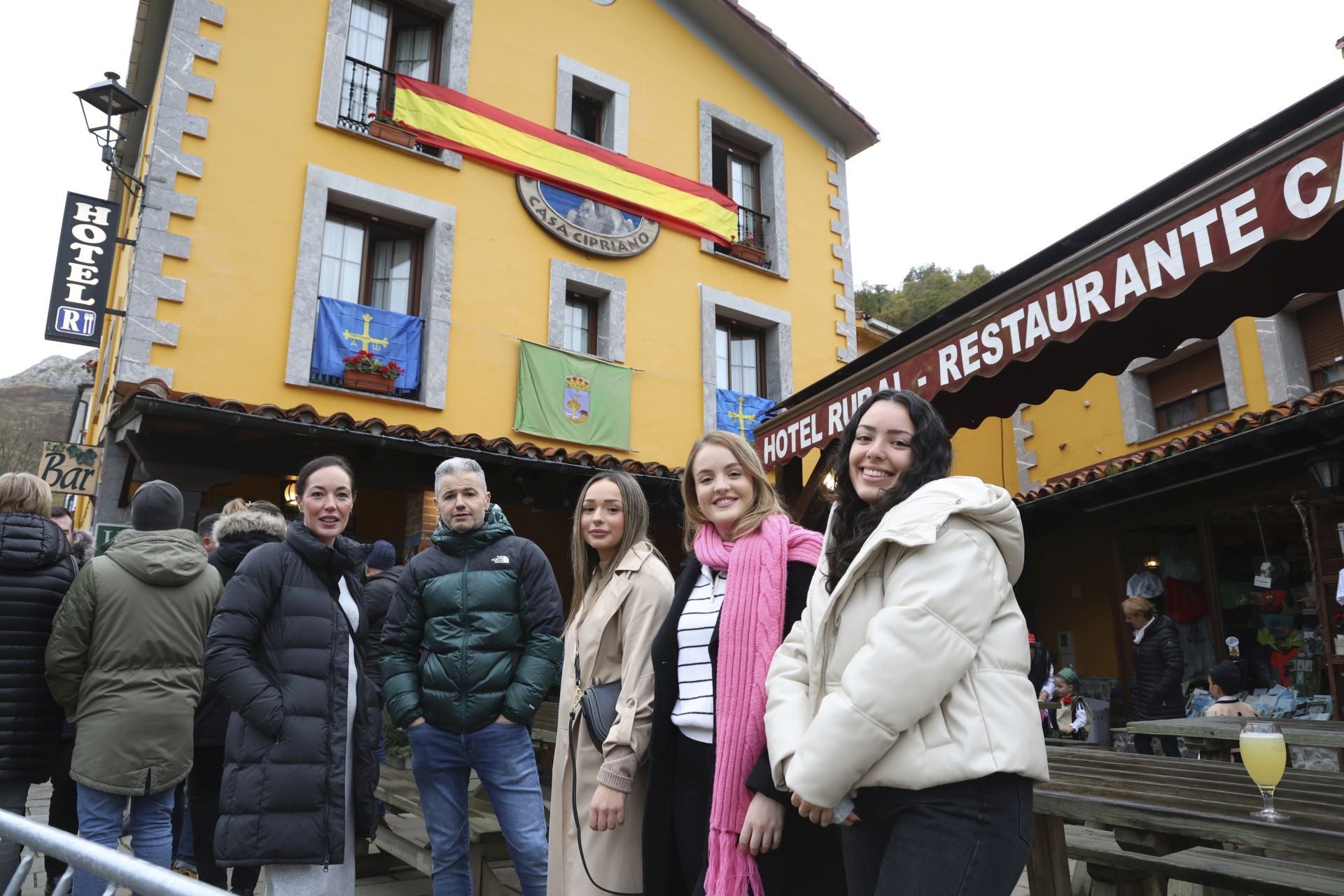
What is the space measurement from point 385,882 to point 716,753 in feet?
9.73

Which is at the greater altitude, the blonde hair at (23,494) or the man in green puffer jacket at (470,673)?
the blonde hair at (23,494)

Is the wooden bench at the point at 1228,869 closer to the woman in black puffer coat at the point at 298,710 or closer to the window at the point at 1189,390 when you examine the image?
the woman in black puffer coat at the point at 298,710

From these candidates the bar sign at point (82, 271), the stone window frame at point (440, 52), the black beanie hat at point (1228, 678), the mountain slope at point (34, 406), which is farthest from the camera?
the mountain slope at point (34, 406)

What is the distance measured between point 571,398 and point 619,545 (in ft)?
21.7

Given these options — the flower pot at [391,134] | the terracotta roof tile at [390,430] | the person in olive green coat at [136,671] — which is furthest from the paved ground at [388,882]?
the flower pot at [391,134]

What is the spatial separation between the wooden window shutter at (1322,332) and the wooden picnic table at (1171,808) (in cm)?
830

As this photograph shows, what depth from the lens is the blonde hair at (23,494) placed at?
345 centimetres

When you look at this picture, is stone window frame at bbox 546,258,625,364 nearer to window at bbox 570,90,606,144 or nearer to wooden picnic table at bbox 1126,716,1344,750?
window at bbox 570,90,606,144

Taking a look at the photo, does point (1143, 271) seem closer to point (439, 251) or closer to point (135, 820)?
point (135, 820)

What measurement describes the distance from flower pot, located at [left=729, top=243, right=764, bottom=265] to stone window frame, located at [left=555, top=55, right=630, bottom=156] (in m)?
1.86

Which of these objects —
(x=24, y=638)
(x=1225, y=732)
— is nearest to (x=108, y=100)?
(x=24, y=638)

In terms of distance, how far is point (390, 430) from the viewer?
701 cm

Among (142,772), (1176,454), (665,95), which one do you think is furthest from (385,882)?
(665,95)

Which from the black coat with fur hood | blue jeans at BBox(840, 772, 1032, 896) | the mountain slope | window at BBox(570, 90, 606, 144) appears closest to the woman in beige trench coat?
blue jeans at BBox(840, 772, 1032, 896)
